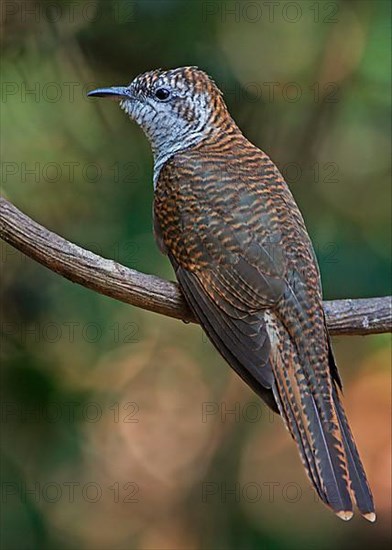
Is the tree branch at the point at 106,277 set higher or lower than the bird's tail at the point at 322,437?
higher

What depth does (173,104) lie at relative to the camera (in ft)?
11.7

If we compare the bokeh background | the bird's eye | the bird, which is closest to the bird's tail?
the bird

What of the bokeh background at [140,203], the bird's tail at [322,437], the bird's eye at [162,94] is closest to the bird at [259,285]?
the bird's tail at [322,437]

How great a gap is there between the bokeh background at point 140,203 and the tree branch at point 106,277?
2.17ft

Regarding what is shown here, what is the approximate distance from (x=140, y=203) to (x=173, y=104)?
46 centimetres

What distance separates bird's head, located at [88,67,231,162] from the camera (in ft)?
11.6

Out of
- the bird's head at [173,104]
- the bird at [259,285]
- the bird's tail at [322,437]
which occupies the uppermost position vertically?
the bird's head at [173,104]

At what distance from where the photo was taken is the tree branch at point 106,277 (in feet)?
9.23

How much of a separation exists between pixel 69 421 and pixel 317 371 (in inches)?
50.0

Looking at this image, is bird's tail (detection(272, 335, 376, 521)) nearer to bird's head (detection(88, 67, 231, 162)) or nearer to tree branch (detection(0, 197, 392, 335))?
tree branch (detection(0, 197, 392, 335))

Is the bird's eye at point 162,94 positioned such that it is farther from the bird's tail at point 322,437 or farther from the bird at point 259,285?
the bird's tail at point 322,437

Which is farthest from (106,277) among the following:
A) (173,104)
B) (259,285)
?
(173,104)

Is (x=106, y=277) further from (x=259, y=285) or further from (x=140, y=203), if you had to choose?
(x=140, y=203)

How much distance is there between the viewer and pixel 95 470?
4.44 m
